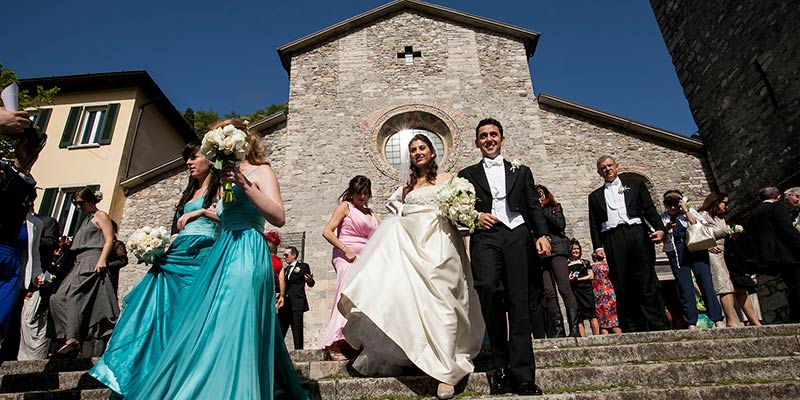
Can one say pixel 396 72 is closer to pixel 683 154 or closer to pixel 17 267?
pixel 683 154

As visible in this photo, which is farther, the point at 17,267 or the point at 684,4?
the point at 684,4

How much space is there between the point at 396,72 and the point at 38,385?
1175cm

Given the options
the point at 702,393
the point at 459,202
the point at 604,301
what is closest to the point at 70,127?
the point at 459,202

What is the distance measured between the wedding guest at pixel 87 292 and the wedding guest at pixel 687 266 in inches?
274

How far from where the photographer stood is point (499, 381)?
3.45 meters

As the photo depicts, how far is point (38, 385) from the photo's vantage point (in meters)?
4.42

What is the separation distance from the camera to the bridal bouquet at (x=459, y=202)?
3.67 m

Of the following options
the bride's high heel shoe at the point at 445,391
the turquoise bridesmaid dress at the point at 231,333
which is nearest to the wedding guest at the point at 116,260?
the turquoise bridesmaid dress at the point at 231,333

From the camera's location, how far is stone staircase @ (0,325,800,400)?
3.22 meters

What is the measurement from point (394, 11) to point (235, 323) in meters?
14.6

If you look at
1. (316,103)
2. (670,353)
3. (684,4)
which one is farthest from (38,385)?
(684,4)

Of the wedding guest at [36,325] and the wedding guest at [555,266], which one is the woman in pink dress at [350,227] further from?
the wedding guest at [36,325]

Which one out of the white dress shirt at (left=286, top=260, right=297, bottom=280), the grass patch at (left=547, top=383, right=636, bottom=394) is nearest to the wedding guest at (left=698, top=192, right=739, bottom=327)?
the grass patch at (left=547, top=383, right=636, bottom=394)

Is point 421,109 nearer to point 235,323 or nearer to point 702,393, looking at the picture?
point 702,393
